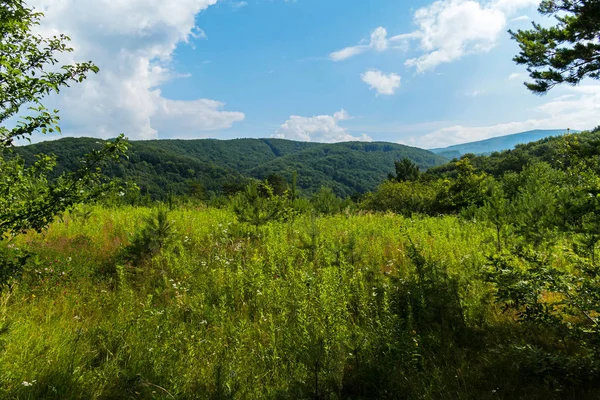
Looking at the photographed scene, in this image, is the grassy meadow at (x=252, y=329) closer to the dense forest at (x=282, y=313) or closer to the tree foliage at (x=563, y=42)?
the dense forest at (x=282, y=313)

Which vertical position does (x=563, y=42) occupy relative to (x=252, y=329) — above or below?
above

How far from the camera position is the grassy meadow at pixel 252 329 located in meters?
2.74

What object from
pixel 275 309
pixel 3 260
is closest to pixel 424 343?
pixel 275 309

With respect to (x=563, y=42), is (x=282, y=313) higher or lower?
lower

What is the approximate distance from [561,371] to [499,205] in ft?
13.0

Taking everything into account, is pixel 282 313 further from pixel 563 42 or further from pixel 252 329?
pixel 563 42

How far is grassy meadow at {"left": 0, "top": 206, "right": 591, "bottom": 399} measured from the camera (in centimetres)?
274

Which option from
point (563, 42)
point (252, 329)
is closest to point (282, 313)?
point (252, 329)

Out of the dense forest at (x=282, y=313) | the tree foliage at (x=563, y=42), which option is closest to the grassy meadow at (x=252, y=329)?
the dense forest at (x=282, y=313)

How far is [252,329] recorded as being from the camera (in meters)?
3.88

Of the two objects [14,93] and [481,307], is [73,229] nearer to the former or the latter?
[14,93]

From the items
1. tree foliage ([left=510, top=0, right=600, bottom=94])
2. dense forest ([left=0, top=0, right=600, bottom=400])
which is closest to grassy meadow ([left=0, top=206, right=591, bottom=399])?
Result: dense forest ([left=0, top=0, right=600, bottom=400])

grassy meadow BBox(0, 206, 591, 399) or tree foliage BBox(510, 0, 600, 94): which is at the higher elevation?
tree foliage BBox(510, 0, 600, 94)

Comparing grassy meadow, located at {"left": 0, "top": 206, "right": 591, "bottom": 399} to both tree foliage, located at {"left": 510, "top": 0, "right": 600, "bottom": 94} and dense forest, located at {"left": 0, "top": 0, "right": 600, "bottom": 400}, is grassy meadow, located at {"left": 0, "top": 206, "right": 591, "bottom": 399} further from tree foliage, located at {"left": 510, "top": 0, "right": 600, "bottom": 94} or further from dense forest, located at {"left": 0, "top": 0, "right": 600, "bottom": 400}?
tree foliage, located at {"left": 510, "top": 0, "right": 600, "bottom": 94}
